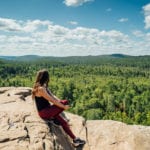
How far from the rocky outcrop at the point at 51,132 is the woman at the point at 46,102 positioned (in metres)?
0.29

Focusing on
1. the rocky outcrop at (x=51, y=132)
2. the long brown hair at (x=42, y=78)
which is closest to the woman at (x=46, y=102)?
the long brown hair at (x=42, y=78)

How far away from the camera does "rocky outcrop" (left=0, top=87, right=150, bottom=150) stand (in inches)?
387

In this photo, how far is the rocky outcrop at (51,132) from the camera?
9.82m

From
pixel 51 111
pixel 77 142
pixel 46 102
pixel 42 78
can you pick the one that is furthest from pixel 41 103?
pixel 77 142

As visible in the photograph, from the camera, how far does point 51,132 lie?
10922 mm

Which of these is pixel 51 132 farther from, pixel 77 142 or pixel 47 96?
pixel 77 142

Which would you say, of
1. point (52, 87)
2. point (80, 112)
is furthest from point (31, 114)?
point (52, 87)

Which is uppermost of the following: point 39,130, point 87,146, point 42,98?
point 42,98

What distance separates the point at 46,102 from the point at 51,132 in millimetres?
1180

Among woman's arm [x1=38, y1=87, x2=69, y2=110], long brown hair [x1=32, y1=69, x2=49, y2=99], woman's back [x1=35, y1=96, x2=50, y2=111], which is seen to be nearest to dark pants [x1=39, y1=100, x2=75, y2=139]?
woman's back [x1=35, y1=96, x2=50, y2=111]

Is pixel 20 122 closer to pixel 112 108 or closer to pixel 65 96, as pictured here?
pixel 112 108

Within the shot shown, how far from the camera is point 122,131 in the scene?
13.1 metres

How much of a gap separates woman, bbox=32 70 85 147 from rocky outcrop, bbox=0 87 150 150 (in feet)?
0.95

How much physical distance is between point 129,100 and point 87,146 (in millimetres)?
93279
